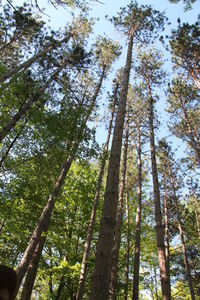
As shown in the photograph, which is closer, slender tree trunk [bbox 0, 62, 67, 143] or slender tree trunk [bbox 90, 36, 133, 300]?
slender tree trunk [bbox 90, 36, 133, 300]

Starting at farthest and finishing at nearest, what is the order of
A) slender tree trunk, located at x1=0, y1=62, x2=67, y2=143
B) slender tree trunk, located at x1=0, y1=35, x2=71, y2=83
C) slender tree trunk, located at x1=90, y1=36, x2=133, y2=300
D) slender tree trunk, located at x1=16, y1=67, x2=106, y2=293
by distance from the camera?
slender tree trunk, located at x1=0, y1=35, x2=71, y2=83
slender tree trunk, located at x1=0, y1=62, x2=67, y2=143
slender tree trunk, located at x1=16, y1=67, x2=106, y2=293
slender tree trunk, located at x1=90, y1=36, x2=133, y2=300

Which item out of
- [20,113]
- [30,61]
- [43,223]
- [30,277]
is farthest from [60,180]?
[30,61]

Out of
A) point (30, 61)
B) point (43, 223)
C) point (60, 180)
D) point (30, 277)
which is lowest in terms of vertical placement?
point (30, 277)

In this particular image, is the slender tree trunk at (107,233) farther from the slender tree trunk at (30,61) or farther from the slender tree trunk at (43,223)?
→ the slender tree trunk at (30,61)

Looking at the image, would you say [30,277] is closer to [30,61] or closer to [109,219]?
[109,219]

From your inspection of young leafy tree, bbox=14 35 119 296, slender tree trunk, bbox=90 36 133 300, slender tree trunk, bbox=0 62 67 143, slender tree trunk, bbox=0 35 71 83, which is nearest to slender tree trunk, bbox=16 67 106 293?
young leafy tree, bbox=14 35 119 296

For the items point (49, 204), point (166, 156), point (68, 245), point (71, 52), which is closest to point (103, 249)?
point (49, 204)

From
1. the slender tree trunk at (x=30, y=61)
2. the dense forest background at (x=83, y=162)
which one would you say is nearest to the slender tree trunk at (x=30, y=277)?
the dense forest background at (x=83, y=162)

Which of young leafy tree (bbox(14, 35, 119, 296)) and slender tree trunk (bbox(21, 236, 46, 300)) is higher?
young leafy tree (bbox(14, 35, 119, 296))

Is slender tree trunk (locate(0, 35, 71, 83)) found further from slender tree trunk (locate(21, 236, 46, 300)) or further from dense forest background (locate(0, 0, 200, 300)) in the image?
slender tree trunk (locate(21, 236, 46, 300))

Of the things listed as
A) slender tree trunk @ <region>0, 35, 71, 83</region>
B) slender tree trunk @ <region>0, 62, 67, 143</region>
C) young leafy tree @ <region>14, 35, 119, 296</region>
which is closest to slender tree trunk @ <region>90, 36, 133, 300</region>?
young leafy tree @ <region>14, 35, 119, 296</region>

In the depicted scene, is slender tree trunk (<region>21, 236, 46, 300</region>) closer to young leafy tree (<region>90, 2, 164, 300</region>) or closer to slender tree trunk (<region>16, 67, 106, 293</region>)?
slender tree trunk (<region>16, 67, 106, 293</region>)

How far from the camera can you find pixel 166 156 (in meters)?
19.5

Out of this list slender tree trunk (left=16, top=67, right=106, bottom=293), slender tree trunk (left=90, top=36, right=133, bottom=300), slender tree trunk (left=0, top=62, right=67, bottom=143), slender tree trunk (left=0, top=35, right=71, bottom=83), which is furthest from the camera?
slender tree trunk (left=0, top=35, right=71, bottom=83)
